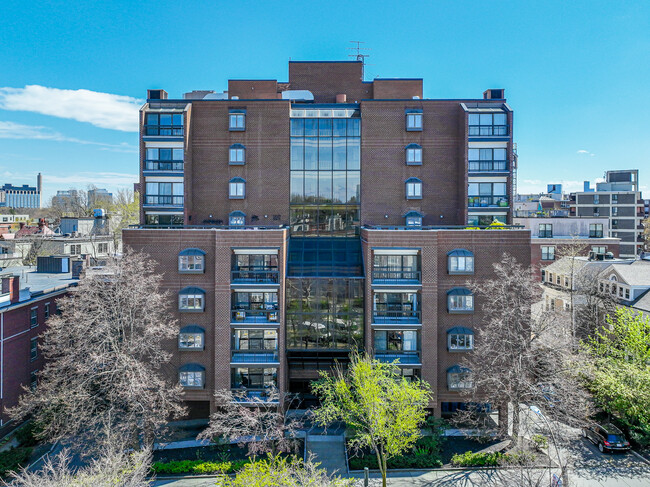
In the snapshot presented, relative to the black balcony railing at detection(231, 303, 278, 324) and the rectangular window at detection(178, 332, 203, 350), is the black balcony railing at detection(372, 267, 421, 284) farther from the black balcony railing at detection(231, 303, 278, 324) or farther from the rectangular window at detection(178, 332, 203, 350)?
the rectangular window at detection(178, 332, 203, 350)

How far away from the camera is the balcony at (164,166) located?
34.4 metres

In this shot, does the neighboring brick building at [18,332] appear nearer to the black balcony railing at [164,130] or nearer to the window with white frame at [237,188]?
the black balcony railing at [164,130]

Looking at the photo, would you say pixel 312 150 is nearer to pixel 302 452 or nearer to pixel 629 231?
pixel 302 452

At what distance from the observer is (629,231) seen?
72.7 m

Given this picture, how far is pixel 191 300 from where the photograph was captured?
2872cm

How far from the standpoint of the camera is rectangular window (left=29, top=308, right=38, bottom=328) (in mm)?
30594

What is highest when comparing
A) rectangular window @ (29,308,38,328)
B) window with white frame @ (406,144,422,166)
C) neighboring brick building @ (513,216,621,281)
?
window with white frame @ (406,144,422,166)

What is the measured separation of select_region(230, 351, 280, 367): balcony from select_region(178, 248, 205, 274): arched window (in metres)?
6.81

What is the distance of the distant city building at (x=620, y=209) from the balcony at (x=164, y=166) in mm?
72422

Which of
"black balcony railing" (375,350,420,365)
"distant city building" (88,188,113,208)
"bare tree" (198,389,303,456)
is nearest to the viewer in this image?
"bare tree" (198,389,303,456)

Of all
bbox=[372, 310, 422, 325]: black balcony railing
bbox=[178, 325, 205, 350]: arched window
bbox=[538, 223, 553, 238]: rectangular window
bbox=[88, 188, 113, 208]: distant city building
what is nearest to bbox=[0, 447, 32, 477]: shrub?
bbox=[178, 325, 205, 350]: arched window

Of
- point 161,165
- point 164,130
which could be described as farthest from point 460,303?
point 164,130

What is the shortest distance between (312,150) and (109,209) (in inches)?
2558

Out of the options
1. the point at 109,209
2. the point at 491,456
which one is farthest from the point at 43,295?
the point at 109,209
